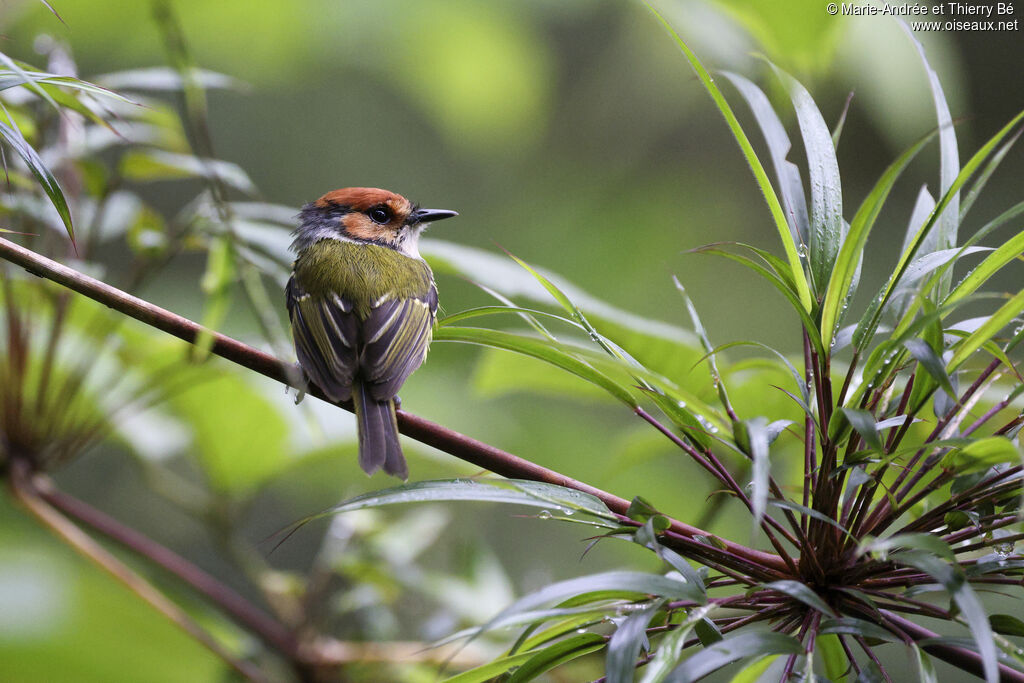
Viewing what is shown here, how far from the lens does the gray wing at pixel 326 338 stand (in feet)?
5.23

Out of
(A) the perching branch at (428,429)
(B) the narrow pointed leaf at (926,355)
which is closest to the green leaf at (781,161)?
(B) the narrow pointed leaf at (926,355)

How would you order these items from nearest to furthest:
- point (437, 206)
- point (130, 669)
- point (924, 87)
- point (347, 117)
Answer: point (130, 669) → point (924, 87) → point (437, 206) → point (347, 117)

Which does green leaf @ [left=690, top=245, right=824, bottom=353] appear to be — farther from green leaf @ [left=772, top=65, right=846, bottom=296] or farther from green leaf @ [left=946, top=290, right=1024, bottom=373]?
green leaf @ [left=946, top=290, right=1024, bottom=373]

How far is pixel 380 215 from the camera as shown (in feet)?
7.77

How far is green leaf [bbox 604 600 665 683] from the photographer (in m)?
0.79

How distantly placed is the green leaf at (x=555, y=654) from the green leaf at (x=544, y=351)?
0.27m

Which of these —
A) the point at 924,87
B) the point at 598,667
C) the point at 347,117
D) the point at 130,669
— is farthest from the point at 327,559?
the point at 347,117

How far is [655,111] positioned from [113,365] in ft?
16.6

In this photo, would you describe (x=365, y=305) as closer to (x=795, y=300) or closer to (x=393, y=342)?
(x=393, y=342)

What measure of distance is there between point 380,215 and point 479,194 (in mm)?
3896

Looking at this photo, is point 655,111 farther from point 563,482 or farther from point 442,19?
point 563,482

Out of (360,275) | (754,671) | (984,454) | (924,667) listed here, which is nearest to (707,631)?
(754,671)

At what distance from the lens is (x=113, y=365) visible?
2189mm

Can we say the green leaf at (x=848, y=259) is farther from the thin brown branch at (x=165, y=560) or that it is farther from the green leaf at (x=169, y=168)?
the thin brown branch at (x=165, y=560)
